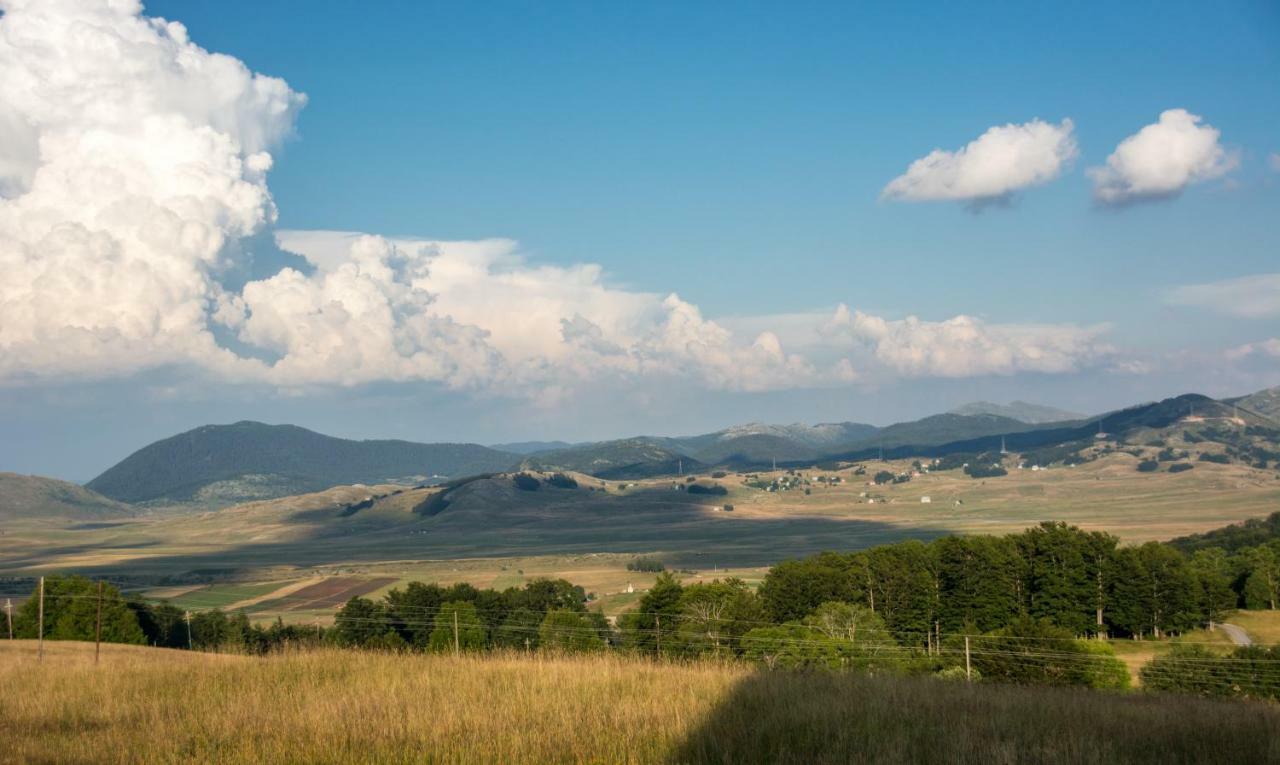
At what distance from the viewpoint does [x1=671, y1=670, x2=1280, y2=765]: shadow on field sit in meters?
9.55

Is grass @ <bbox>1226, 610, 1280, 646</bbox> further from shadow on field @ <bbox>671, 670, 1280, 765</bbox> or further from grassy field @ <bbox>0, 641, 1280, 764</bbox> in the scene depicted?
grassy field @ <bbox>0, 641, 1280, 764</bbox>

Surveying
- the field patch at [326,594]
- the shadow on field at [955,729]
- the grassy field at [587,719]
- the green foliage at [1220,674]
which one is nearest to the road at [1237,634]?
the green foliage at [1220,674]

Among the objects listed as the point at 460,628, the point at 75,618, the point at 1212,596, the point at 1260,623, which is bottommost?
the point at 1260,623

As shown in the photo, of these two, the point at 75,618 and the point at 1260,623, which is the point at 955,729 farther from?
the point at 1260,623

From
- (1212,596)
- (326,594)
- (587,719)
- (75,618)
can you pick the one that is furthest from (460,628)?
(326,594)

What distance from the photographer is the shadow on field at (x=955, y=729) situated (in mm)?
9547

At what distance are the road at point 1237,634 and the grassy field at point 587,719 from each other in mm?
87201

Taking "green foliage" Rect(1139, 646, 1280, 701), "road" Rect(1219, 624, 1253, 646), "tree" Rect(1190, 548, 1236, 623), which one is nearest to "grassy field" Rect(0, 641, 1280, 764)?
A: "green foliage" Rect(1139, 646, 1280, 701)

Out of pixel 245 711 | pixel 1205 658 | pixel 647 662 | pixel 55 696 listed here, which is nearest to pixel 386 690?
pixel 245 711

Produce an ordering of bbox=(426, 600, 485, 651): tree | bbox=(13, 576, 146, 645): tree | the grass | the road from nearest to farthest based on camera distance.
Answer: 1. bbox=(426, 600, 485, 651): tree
2. bbox=(13, 576, 146, 645): tree
3. the road
4. the grass

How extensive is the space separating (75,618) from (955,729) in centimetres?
7900

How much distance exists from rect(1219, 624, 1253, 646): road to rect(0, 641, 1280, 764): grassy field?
87.2 m

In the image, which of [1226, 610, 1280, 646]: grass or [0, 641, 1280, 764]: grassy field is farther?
[1226, 610, 1280, 646]: grass

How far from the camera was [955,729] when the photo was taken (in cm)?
1062
